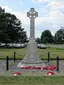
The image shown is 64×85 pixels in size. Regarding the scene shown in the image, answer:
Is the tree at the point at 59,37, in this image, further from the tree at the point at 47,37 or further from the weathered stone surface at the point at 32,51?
the weathered stone surface at the point at 32,51

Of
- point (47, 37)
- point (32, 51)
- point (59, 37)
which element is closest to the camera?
point (32, 51)

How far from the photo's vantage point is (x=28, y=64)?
21.9m

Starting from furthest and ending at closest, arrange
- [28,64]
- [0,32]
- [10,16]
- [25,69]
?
1. [10,16]
2. [0,32]
3. [28,64]
4. [25,69]

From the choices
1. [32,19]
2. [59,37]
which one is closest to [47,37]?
[59,37]

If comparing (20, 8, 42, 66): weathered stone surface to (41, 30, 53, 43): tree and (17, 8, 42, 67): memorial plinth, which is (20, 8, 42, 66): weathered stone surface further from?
(41, 30, 53, 43): tree

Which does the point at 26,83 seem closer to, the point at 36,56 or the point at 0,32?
the point at 36,56

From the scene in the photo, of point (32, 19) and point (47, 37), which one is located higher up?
point (32, 19)

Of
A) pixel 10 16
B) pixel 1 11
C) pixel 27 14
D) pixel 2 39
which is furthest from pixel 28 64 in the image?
pixel 10 16

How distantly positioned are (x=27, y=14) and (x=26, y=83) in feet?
35.6

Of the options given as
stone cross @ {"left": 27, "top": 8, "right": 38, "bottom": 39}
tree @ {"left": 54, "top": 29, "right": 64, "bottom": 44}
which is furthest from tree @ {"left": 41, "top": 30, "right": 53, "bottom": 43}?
stone cross @ {"left": 27, "top": 8, "right": 38, "bottom": 39}

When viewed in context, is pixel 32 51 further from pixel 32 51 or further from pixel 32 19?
pixel 32 19

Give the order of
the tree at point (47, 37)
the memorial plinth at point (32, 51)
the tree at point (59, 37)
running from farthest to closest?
the tree at point (47, 37), the tree at point (59, 37), the memorial plinth at point (32, 51)

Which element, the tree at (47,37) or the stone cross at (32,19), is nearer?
the stone cross at (32,19)

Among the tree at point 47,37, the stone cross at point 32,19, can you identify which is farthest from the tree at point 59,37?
the stone cross at point 32,19
